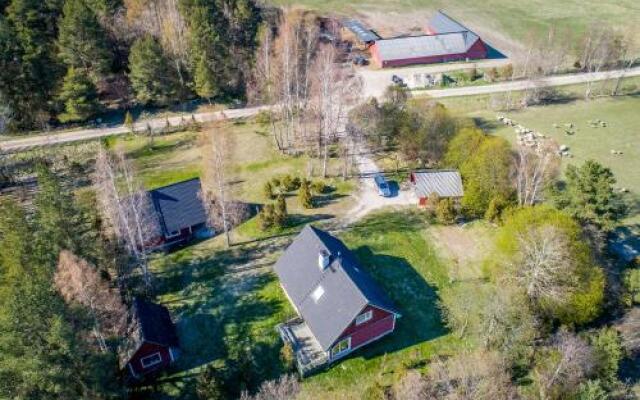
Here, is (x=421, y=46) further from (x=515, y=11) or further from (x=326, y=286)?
(x=326, y=286)

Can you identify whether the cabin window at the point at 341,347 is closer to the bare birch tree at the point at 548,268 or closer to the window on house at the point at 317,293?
the window on house at the point at 317,293

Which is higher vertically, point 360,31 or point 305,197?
point 360,31

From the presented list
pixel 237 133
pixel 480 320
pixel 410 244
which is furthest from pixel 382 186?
pixel 237 133

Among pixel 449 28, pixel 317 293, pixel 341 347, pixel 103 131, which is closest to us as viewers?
pixel 341 347

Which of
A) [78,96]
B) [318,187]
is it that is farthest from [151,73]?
[318,187]

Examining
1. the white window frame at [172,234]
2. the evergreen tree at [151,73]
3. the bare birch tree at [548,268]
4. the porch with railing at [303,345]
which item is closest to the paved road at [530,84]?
the evergreen tree at [151,73]

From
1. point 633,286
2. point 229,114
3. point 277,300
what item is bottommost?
point 277,300

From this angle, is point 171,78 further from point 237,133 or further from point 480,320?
point 480,320
